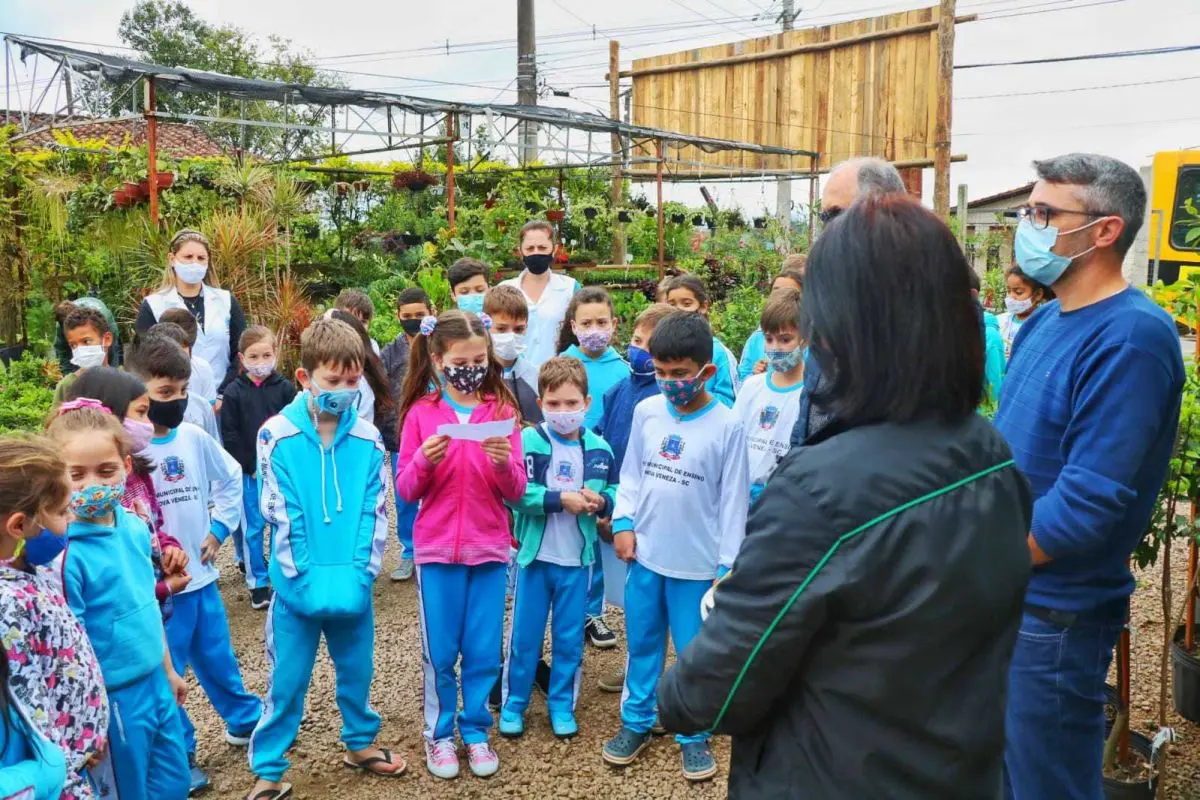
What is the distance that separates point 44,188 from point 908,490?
1288cm

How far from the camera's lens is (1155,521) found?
3490 millimetres

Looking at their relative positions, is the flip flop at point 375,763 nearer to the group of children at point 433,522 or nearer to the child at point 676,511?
the group of children at point 433,522

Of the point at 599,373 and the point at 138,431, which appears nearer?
the point at 138,431

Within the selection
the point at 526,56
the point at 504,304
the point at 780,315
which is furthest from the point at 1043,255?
the point at 526,56

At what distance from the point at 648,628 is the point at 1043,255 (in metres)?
2.20

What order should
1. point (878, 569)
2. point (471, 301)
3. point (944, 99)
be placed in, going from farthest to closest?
point (944, 99) < point (471, 301) < point (878, 569)

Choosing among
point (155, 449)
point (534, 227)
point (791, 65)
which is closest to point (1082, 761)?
point (155, 449)

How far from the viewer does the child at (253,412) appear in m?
5.77

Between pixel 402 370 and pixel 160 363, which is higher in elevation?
pixel 160 363

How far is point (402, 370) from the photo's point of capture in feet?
21.3

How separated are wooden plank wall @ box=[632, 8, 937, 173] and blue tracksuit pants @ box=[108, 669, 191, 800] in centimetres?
1774

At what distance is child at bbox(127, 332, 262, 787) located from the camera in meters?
3.91

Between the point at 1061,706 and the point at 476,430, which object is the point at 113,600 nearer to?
the point at 476,430

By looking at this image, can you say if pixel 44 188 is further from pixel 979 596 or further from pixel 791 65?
pixel 791 65
